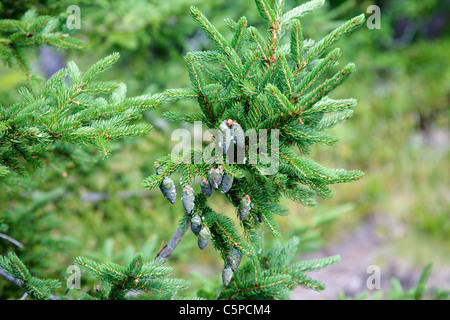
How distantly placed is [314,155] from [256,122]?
4.57 m

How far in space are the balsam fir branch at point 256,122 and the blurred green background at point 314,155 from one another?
2.45 feet

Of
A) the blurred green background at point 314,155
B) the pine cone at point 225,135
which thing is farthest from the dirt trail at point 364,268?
the pine cone at point 225,135

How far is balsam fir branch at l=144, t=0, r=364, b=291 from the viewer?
40.2 inches

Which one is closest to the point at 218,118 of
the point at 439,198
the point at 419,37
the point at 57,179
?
the point at 57,179

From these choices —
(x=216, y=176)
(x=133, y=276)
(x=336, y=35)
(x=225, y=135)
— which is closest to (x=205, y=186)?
(x=216, y=176)

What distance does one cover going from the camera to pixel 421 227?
4.30 meters

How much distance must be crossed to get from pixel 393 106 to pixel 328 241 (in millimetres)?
3162

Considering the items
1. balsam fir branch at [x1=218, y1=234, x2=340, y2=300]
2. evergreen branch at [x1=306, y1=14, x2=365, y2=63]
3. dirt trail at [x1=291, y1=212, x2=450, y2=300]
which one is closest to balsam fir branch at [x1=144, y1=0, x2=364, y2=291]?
evergreen branch at [x1=306, y1=14, x2=365, y2=63]

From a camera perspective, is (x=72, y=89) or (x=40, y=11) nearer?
(x=72, y=89)

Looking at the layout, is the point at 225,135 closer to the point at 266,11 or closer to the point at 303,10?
the point at 266,11

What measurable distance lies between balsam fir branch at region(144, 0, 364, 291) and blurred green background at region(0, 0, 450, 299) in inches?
29.4

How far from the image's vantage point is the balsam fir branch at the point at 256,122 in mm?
1021

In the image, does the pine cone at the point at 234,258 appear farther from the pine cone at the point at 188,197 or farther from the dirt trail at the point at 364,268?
the dirt trail at the point at 364,268

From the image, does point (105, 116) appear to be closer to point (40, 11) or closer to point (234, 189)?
point (234, 189)
